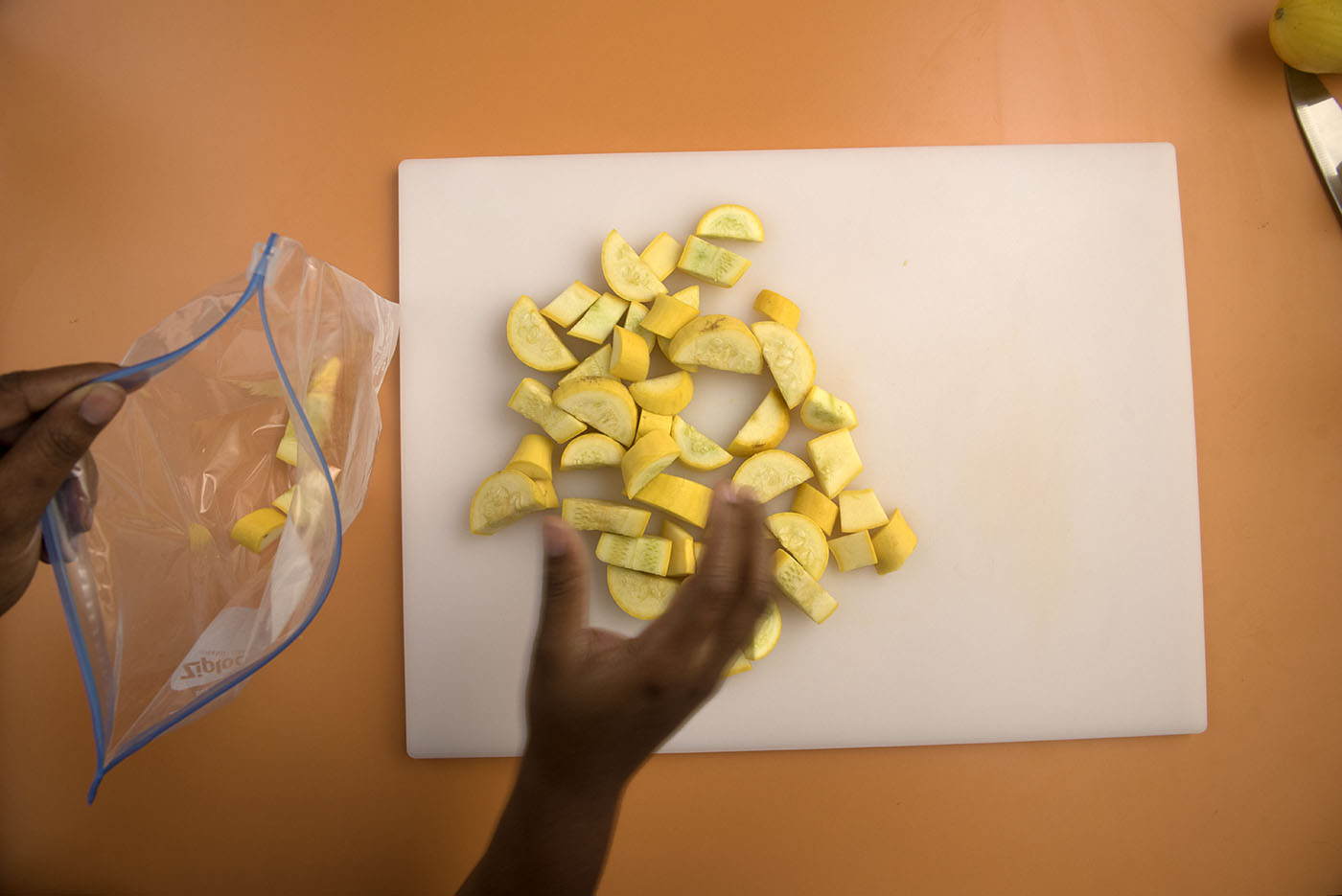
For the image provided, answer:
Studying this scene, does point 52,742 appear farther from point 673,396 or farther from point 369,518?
point 673,396

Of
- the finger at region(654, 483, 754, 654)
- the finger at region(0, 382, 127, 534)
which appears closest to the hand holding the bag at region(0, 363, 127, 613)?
the finger at region(0, 382, 127, 534)

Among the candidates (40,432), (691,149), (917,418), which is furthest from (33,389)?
(917,418)

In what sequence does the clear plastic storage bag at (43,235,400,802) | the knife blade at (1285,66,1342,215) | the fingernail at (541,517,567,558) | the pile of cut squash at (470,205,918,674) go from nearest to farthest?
the fingernail at (541,517,567,558) < the clear plastic storage bag at (43,235,400,802) < the pile of cut squash at (470,205,918,674) < the knife blade at (1285,66,1342,215)

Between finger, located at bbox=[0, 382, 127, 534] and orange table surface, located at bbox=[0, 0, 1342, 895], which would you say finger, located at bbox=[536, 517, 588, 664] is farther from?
orange table surface, located at bbox=[0, 0, 1342, 895]

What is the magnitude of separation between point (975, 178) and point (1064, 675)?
0.88 meters

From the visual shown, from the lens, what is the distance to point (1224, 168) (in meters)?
1.42

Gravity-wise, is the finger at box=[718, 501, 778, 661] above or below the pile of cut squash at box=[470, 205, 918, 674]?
below

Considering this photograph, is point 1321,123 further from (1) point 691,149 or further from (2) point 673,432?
(2) point 673,432

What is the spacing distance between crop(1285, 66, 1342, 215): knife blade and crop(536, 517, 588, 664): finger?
1497mm

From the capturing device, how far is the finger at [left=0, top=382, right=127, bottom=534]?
869mm

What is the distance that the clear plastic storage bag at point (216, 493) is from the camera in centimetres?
101

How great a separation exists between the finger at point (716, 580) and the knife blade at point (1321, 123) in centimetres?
134

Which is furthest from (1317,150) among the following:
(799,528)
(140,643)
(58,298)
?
(58,298)

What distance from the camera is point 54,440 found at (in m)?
0.88
